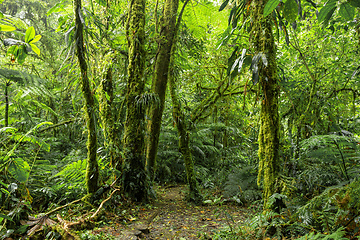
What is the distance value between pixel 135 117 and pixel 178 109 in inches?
48.1

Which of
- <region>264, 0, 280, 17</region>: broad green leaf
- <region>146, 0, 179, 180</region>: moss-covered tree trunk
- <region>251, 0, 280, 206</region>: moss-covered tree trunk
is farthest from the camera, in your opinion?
<region>146, 0, 179, 180</region>: moss-covered tree trunk

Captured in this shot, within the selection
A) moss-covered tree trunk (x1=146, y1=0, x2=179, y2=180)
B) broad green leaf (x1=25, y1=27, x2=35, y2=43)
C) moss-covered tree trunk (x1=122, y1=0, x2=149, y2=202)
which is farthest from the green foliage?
broad green leaf (x1=25, y1=27, x2=35, y2=43)

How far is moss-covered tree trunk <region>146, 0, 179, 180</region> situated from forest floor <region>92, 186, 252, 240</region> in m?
0.98

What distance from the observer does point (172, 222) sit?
11.2 feet

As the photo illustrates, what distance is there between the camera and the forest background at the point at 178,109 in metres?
1.93

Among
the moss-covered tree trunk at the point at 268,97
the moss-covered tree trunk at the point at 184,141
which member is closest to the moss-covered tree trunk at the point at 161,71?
the moss-covered tree trunk at the point at 184,141

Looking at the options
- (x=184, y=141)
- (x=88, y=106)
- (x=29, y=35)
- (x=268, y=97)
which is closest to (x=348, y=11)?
(x=268, y=97)

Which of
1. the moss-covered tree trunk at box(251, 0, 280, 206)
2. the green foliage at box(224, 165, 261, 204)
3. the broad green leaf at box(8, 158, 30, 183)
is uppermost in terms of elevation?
the moss-covered tree trunk at box(251, 0, 280, 206)

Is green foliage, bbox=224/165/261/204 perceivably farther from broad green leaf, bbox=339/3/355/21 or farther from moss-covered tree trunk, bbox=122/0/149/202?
broad green leaf, bbox=339/3/355/21

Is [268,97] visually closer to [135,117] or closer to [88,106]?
[88,106]

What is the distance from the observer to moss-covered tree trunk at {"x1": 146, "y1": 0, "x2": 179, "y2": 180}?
473 cm

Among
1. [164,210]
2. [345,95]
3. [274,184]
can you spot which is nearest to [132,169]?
[164,210]

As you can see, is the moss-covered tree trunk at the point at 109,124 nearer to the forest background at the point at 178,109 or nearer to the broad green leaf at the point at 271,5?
the forest background at the point at 178,109

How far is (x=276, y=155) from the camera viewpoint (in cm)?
217
